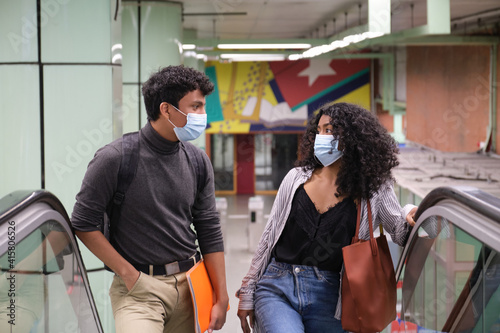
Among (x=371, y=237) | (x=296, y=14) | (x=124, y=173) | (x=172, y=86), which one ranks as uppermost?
(x=296, y=14)

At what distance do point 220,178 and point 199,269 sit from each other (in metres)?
21.2

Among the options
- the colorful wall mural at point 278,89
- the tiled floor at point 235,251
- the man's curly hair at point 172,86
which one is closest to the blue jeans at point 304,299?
the man's curly hair at point 172,86

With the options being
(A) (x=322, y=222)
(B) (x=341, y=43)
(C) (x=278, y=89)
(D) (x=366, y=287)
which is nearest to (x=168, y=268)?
(A) (x=322, y=222)

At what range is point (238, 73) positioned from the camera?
20.2m

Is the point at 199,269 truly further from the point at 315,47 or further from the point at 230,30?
the point at 230,30

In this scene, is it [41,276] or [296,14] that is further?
[296,14]

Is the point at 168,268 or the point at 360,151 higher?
the point at 360,151

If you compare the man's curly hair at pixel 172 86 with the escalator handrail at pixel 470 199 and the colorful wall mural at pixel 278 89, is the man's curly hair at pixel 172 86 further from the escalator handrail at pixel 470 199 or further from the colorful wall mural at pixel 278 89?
the colorful wall mural at pixel 278 89

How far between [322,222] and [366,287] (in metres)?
0.30

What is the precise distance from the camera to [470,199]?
2.20m

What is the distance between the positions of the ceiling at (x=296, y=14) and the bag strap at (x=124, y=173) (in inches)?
287

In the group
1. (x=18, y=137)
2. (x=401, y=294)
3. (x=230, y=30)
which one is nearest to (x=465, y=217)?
(x=401, y=294)

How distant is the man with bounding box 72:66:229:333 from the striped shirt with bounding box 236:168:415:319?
0.26m

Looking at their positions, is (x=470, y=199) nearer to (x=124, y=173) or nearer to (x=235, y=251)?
(x=124, y=173)
